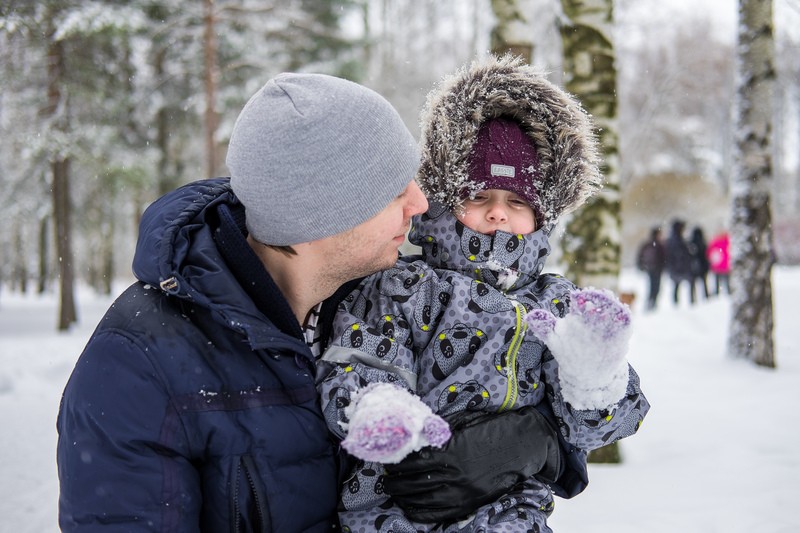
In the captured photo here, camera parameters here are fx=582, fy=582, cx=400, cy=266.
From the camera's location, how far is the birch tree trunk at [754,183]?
21.0 feet

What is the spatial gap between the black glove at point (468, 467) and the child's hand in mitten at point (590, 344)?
19 cm

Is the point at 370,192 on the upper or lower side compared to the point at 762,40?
lower

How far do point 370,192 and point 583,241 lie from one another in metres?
2.89

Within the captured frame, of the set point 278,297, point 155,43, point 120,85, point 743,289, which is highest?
point 155,43

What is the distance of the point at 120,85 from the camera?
1265 cm

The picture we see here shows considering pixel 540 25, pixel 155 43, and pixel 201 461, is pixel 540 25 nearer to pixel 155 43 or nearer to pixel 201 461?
pixel 155 43

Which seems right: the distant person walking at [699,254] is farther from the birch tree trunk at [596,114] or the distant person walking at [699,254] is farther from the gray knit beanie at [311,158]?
the gray knit beanie at [311,158]

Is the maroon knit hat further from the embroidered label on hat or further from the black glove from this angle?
the black glove

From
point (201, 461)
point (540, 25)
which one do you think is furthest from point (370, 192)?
point (540, 25)

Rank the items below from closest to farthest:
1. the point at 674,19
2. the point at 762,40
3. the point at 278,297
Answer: the point at 278,297
the point at 762,40
the point at 674,19

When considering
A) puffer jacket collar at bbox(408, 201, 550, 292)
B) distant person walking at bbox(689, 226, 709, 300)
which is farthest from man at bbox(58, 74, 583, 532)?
distant person walking at bbox(689, 226, 709, 300)

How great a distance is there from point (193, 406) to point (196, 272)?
36 centimetres

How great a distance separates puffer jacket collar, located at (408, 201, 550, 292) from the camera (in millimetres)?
2029

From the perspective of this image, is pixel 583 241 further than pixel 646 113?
No
